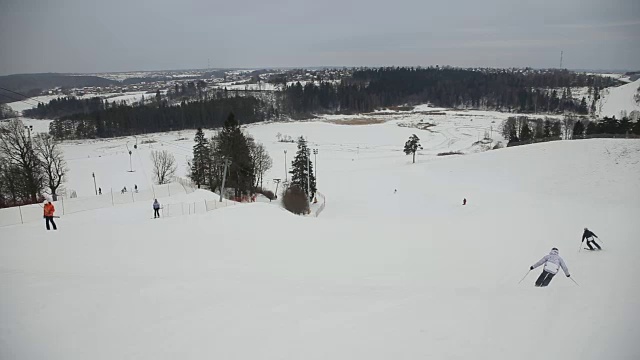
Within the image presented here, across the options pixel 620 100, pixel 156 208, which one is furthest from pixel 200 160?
pixel 620 100

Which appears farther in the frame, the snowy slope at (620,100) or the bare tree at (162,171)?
the snowy slope at (620,100)

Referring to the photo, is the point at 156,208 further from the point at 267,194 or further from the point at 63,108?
the point at 63,108

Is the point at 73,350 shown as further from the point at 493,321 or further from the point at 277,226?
the point at 277,226

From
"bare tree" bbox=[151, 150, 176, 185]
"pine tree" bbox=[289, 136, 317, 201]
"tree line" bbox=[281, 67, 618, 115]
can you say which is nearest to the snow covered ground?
"pine tree" bbox=[289, 136, 317, 201]

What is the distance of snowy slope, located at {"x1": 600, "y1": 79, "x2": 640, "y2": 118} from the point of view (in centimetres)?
11472

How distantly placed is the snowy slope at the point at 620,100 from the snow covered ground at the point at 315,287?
112 metres

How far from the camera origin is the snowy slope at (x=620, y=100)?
11472cm

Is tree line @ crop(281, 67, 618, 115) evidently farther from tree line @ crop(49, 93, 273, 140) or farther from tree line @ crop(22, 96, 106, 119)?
tree line @ crop(22, 96, 106, 119)

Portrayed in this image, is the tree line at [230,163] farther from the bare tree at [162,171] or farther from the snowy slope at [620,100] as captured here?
the snowy slope at [620,100]

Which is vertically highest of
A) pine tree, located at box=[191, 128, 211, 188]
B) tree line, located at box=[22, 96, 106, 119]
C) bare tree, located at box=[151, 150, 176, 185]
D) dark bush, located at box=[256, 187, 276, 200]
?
tree line, located at box=[22, 96, 106, 119]

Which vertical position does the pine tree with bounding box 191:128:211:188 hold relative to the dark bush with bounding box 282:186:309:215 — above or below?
above

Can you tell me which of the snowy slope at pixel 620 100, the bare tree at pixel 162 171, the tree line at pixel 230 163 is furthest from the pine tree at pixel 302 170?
the snowy slope at pixel 620 100

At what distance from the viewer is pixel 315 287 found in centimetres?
1028

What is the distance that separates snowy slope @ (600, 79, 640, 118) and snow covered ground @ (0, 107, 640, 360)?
112368 millimetres
